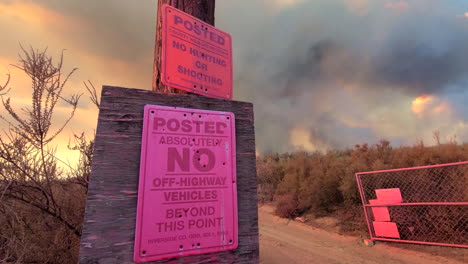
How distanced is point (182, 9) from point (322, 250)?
6.70m

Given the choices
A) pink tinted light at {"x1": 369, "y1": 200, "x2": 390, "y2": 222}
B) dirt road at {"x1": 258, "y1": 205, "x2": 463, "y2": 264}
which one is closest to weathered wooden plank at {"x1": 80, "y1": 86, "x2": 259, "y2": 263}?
dirt road at {"x1": 258, "y1": 205, "x2": 463, "y2": 264}

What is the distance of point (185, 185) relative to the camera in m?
1.22

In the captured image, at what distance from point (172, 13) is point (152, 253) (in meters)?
1.31

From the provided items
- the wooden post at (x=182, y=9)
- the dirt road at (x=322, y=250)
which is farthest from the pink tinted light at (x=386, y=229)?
the wooden post at (x=182, y=9)

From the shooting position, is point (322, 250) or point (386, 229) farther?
point (386, 229)

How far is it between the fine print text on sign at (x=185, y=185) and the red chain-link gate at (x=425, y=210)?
6.67m

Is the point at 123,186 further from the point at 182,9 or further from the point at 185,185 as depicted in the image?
the point at 182,9

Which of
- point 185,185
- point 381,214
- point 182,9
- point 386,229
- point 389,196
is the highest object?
point 182,9

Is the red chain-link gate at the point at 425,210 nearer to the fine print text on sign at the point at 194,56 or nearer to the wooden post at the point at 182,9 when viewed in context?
the fine print text on sign at the point at 194,56

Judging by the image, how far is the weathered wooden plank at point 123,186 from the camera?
103 cm

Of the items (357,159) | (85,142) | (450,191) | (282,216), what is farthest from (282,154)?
(85,142)

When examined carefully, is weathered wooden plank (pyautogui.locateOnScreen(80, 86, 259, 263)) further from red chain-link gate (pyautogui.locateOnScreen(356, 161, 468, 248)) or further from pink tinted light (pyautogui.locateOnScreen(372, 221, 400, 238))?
pink tinted light (pyautogui.locateOnScreen(372, 221, 400, 238))

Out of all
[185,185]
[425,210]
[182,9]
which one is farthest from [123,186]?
[425,210]

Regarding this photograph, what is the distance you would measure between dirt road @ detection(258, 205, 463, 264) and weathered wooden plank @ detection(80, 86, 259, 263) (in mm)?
5012
